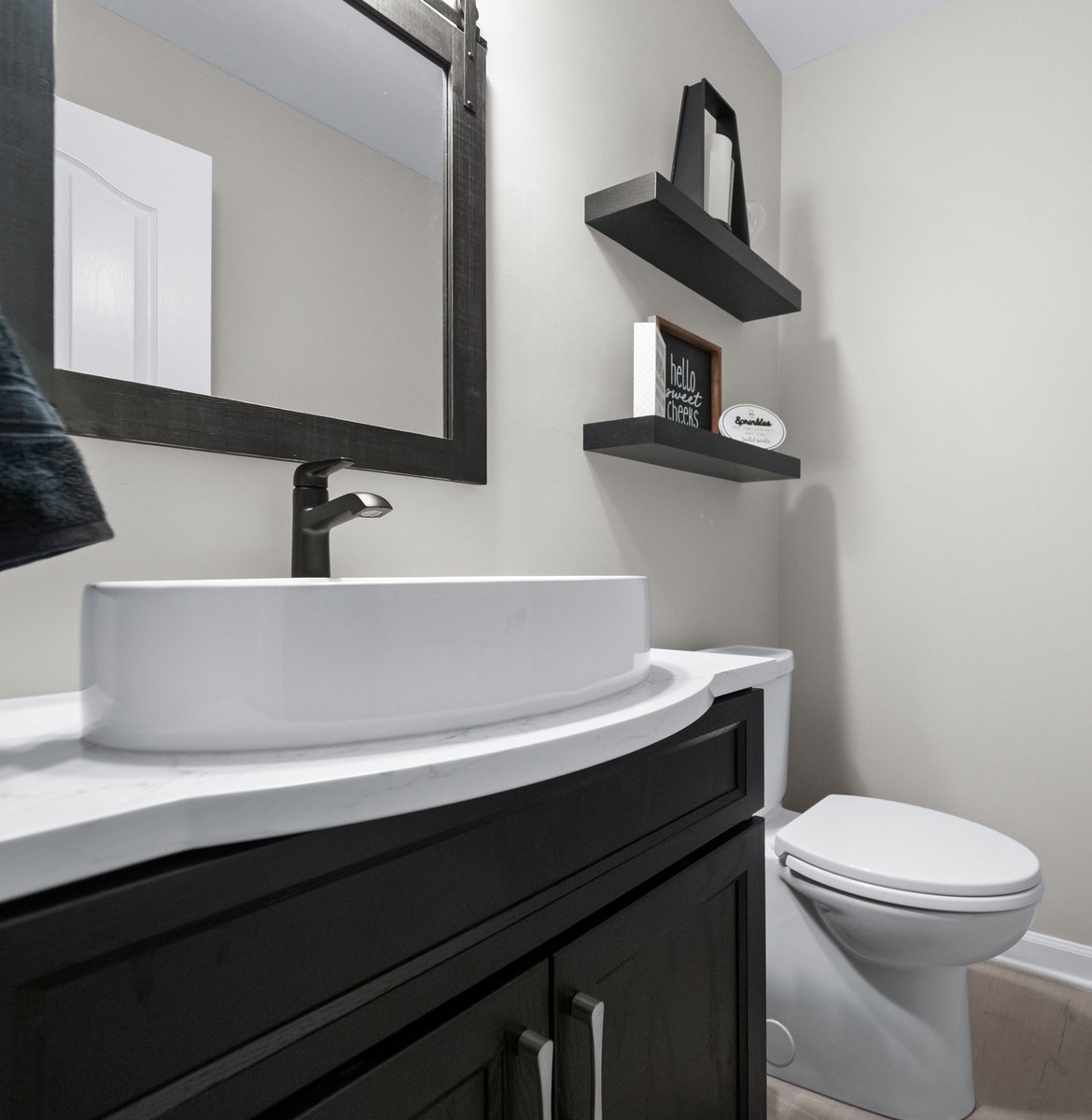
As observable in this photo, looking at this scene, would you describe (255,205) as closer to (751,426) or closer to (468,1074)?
(468,1074)

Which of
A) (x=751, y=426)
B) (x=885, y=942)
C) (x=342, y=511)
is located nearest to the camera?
(x=342, y=511)

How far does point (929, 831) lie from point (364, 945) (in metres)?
1.28

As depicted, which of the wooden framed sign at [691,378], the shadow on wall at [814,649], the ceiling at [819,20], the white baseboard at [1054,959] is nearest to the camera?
the wooden framed sign at [691,378]

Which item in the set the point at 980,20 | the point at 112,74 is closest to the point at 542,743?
the point at 112,74

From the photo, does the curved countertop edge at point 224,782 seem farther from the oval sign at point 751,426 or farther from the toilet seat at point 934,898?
the oval sign at point 751,426

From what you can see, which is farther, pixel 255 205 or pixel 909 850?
pixel 909 850

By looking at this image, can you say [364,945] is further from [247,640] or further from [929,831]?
[929,831]

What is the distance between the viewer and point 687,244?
153 centimetres

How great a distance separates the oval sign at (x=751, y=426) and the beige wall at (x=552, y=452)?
0.46 ft

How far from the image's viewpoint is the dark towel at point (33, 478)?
0.44 metres

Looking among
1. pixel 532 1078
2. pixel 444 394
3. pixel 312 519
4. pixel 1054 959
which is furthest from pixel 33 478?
pixel 1054 959

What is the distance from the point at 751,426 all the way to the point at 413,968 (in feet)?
5.02

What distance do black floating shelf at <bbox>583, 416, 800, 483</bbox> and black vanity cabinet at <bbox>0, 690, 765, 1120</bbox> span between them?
630mm

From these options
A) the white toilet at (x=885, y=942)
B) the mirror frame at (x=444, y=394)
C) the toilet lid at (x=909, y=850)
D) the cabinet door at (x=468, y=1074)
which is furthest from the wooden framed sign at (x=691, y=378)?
the cabinet door at (x=468, y=1074)
